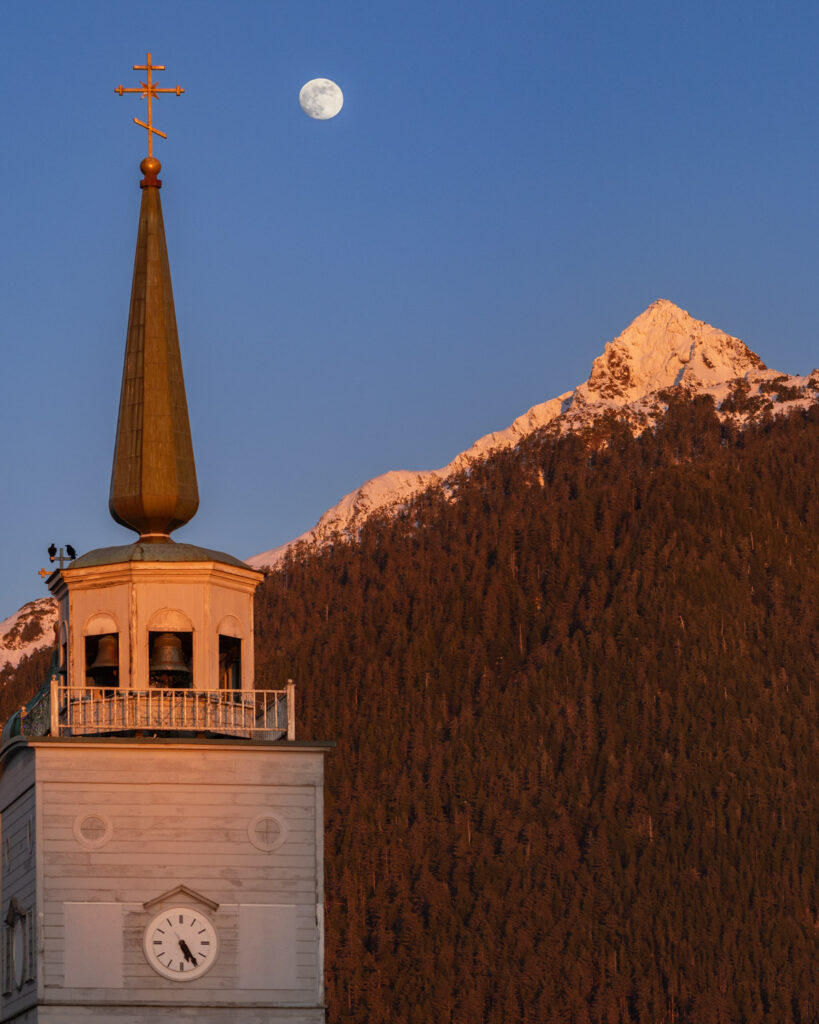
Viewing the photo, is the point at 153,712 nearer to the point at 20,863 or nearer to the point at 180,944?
the point at 20,863

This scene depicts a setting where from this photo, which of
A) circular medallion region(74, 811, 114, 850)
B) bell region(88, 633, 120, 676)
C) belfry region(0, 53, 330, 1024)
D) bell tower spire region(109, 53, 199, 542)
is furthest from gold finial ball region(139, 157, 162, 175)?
circular medallion region(74, 811, 114, 850)

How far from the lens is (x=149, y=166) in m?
56.3

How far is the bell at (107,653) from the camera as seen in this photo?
173 feet

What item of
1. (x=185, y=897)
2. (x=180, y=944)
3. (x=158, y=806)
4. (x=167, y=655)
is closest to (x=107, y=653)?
(x=167, y=655)

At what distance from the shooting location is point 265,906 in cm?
5094

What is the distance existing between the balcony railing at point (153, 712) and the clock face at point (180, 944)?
12.9 feet

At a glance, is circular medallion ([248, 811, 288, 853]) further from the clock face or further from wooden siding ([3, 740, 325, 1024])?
the clock face

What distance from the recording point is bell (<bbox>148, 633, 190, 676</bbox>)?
172ft

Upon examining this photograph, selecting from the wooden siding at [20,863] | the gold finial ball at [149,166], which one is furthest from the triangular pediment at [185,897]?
the gold finial ball at [149,166]

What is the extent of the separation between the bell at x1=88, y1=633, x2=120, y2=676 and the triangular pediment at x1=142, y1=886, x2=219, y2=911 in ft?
16.7

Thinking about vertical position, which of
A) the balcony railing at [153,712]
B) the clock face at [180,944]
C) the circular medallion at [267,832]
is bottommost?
the clock face at [180,944]

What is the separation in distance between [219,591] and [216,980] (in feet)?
27.4

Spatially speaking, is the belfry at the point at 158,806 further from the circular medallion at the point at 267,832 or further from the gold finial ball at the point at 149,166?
the gold finial ball at the point at 149,166

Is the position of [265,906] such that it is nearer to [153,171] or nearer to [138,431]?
[138,431]
